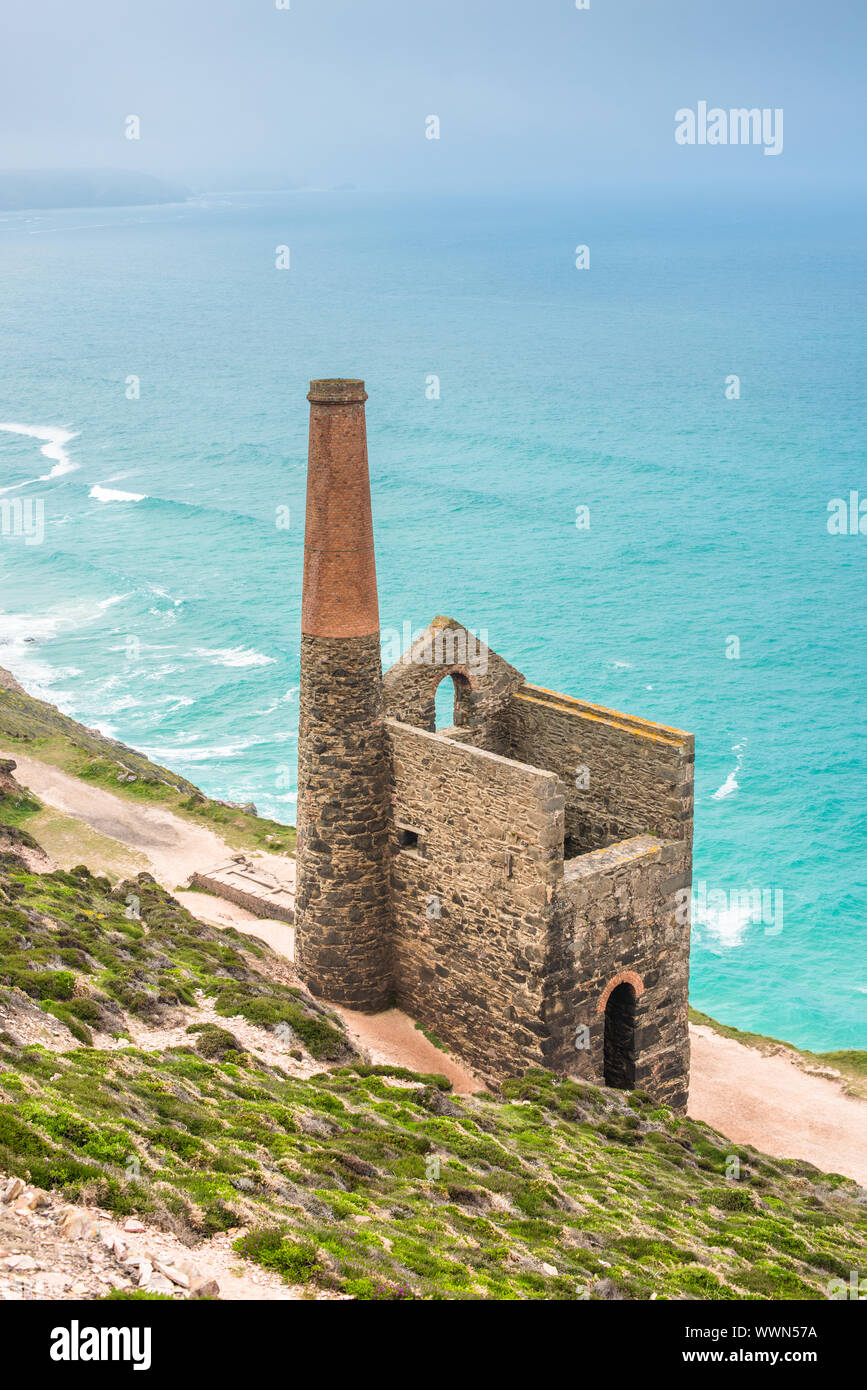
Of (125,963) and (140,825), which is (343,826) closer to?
(125,963)

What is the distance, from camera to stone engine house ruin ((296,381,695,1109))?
24719 mm

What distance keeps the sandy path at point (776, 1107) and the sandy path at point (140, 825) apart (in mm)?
13775

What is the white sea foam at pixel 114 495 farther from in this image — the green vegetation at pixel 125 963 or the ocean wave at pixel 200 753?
the green vegetation at pixel 125 963

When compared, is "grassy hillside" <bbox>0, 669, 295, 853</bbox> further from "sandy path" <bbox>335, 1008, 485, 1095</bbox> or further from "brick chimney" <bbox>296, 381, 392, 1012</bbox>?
"sandy path" <bbox>335, 1008, 485, 1095</bbox>

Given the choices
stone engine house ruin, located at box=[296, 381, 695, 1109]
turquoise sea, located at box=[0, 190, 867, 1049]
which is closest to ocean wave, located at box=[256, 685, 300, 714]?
turquoise sea, located at box=[0, 190, 867, 1049]

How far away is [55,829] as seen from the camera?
39344mm

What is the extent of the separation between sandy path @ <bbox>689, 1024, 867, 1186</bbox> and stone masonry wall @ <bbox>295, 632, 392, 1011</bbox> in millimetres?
9620

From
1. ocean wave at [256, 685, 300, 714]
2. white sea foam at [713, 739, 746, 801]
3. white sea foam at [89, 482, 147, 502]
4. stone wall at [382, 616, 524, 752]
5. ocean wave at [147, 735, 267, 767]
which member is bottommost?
white sea foam at [713, 739, 746, 801]

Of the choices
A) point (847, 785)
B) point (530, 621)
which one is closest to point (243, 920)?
point (847, 785)

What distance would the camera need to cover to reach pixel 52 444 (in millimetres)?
126938

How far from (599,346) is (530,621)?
313 ft

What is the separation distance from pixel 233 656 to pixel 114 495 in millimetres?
41110

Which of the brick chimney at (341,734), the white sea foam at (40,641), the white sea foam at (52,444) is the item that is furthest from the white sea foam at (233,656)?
the brick chimney at (341,734)

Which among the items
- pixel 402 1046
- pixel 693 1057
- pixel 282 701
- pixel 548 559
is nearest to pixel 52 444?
pixel 548 559
